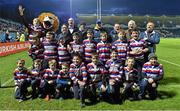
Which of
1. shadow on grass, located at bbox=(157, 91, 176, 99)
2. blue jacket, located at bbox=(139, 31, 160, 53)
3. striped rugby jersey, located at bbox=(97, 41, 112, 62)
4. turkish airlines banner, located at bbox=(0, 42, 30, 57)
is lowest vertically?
turkish airlines banner, located at bbox=(0, 42, 30, 57)

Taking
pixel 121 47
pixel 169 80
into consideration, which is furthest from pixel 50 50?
pixel 169 80

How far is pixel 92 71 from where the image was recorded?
999 cm

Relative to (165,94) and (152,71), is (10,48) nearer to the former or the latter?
(165,94)

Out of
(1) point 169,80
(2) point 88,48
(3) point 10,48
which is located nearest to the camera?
→ (2) point 88,48

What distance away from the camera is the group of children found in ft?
32.7

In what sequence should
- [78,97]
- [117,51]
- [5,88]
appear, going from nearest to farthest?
[78,97] < [117,51] < [5,88]

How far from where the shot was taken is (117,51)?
10.8 metres

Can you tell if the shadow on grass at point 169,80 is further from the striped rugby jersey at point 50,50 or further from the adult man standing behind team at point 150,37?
the striped rugby jersey at point 50,50

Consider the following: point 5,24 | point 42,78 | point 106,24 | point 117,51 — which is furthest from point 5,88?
point 106,24

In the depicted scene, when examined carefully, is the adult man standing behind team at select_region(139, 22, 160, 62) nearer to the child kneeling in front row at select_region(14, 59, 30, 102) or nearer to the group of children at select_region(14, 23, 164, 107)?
the group of children at select_region(14, 23, 164, 107)

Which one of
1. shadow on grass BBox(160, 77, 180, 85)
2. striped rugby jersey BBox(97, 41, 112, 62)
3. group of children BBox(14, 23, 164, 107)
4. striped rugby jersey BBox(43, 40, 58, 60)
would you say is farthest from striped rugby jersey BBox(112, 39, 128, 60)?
shadow on grass BBox(160, 77, 180, 85)

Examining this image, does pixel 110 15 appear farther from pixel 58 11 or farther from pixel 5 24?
pixel 58 11

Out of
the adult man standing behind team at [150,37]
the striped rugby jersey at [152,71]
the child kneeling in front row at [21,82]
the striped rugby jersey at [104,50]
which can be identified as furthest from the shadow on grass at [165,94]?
the child kneeling in front row at [21,82]

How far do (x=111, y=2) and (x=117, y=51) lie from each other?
6781 cm
